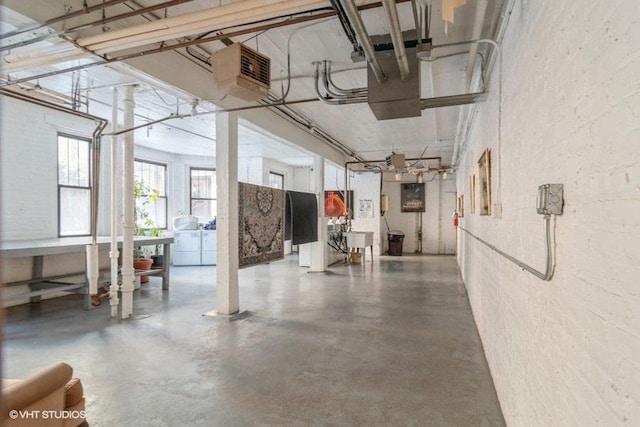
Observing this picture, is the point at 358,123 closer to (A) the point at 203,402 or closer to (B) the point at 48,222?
(A) the point at 203,402

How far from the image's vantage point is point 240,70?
306 cm

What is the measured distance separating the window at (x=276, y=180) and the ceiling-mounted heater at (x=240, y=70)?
7664 millimetres

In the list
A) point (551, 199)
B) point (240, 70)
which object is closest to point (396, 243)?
point (240, 70)

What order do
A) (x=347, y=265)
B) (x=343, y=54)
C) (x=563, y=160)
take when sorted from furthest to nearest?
(x=347, y=265)
(x=343, y=54)
(x=563, y=160)

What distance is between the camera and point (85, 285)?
5.14 m

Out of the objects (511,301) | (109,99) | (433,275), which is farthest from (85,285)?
(433,275)

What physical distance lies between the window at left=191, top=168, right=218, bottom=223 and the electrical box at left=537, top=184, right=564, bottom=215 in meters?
9.34

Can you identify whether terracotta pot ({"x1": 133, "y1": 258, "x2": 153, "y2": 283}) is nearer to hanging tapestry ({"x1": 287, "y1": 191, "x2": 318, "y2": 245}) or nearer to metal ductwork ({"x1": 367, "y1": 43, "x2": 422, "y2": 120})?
hanging tapestry ({"x1": 287, "y1": 191, "x2": 318, "y2": 245})

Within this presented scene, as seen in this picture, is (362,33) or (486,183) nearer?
(362,33)

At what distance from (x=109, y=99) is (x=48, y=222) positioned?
7.91 ft

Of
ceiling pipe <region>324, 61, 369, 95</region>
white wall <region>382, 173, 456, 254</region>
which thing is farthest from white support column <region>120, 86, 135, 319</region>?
white wall <region>382, 173, 456, 254</region>

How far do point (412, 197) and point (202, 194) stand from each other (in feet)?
23.9

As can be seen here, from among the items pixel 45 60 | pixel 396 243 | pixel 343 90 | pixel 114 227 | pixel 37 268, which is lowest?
pixel 396 243

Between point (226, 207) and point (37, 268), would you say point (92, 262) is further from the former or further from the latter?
point (37, 268)
